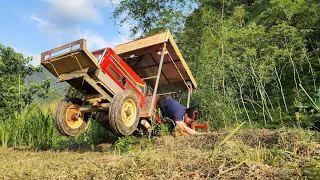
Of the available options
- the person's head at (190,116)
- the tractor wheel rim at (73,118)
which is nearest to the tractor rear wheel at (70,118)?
the tractor wheel rim at (73,118)

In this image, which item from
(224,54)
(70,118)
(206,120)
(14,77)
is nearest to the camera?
(70,118)

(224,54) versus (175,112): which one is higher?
(224,54)

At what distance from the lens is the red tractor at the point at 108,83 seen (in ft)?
16.3

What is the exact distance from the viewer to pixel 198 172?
2207 mm

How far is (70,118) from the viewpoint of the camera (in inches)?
220

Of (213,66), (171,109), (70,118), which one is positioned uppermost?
(213,66)

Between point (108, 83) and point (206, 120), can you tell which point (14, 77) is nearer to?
point (206, 120)

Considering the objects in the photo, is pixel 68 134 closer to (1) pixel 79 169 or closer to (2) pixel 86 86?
(2) pixel 86 86

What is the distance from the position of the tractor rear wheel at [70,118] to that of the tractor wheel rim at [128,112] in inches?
40.0

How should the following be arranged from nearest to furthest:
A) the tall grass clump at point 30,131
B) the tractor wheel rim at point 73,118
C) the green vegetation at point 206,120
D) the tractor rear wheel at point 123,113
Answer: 1. the green vegetation at point 206,120
2. the tractor rear wheel at point 123,113
3. the tractor wheel rim at point 73,118
4. the tall grass clump at point 30,131

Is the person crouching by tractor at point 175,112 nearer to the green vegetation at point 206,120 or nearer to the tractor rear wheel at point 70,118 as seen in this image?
the green vegetation at point 206,120

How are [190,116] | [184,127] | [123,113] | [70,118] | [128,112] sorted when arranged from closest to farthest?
[123,113], [128,112], [70,118], [184,127], [190,116]

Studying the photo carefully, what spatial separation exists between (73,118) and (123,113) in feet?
3.79

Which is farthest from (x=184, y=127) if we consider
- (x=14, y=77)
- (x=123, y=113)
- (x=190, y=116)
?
(x=14, y=77)
